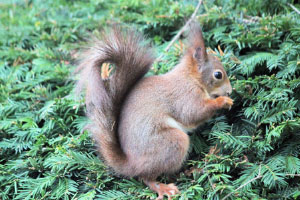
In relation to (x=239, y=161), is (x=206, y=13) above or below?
above

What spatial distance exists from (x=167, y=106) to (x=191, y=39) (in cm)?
48

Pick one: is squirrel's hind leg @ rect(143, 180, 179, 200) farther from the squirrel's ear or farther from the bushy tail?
the squirrel's ear

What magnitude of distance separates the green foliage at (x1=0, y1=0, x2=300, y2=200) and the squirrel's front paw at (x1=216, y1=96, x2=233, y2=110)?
9cm

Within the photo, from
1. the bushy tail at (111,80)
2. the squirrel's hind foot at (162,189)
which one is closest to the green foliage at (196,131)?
the squirrel's hind foot at (162,189)

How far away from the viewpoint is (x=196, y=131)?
6.71 feet

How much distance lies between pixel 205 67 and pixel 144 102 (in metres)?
0.46

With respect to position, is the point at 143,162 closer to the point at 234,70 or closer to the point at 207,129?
the point at 207,129

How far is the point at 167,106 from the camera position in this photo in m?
1.92

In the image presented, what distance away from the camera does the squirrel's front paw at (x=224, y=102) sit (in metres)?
1.89

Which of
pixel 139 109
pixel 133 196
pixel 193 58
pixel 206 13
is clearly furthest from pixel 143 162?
pixel 206 13

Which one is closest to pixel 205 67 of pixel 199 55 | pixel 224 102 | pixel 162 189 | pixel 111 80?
pixel 199 55

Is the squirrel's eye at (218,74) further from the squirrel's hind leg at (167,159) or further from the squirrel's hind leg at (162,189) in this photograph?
the squirrel's hind leg at (162,189)

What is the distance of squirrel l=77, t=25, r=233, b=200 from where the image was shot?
1755 millimetres

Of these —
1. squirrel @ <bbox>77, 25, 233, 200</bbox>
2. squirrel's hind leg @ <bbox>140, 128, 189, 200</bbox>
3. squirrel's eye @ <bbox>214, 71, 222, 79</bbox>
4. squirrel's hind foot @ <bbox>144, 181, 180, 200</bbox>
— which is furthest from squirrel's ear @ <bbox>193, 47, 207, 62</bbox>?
squirrel's hind foot @ <bbox>144, 181, 180, 200</bbox>
